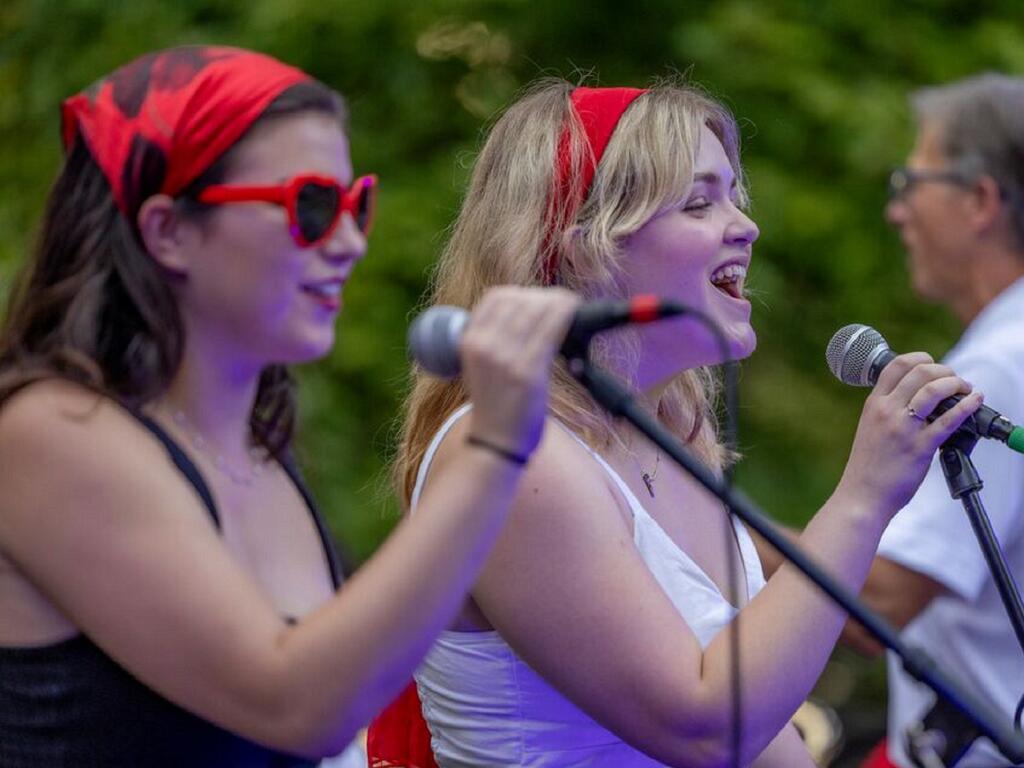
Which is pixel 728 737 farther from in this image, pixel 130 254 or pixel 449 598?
pixel 130 254

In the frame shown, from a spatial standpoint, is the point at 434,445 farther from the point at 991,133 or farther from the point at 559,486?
the point at 991,133

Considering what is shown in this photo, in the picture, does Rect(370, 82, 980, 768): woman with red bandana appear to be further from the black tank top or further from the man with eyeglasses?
the man with eyeglasses

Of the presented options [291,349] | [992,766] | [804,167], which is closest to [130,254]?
[291,349]

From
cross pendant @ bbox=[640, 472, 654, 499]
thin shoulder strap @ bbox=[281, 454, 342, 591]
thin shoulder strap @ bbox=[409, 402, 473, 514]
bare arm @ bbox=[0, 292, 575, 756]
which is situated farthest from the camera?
cross pendant @ bbox=[640, 472, 654, 499]

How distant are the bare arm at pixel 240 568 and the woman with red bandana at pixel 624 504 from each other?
0.41 meters

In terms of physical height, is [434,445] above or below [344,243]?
below

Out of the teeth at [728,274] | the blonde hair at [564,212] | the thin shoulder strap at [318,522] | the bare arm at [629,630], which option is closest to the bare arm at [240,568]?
the thin shoulder strap at [318,522]

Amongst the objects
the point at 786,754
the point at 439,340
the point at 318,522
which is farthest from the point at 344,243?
the point at 786,754

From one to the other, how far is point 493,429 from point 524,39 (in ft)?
11.3

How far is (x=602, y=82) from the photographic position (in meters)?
4.98

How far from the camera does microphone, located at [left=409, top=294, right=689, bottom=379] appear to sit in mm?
1763

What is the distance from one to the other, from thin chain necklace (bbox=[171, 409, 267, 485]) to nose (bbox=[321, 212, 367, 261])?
269mm

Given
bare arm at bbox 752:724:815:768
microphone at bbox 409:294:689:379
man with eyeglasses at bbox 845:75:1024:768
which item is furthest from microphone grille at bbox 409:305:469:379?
man with eyeglasses at bbox 845:75:1024:768

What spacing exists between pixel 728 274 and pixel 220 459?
99 centimetres
